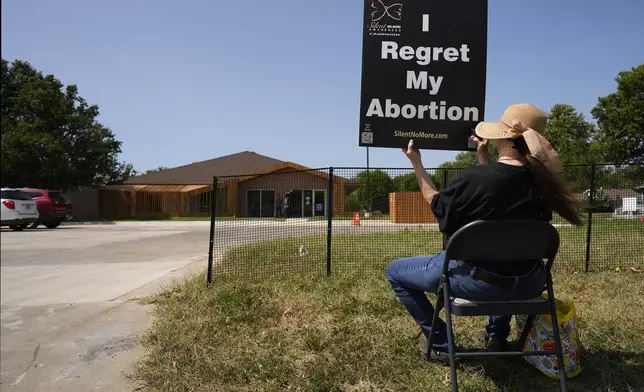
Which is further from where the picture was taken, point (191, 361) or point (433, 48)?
point (433, 48)

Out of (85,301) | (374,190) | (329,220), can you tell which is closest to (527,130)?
(329,220)

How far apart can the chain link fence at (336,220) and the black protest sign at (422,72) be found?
157 cm

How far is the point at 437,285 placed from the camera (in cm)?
272

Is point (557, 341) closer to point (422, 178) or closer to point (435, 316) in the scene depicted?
point (435, 316)

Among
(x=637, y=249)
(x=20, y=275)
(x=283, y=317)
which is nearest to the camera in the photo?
(x=283, y=317)

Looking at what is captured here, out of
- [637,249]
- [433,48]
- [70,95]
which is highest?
[70,95]

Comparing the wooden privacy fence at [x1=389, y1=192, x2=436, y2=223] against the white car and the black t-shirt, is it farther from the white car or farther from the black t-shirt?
the white car

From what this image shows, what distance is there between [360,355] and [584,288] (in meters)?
2.98

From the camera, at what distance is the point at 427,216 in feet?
22.0

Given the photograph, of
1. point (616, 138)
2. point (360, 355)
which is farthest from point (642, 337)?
point (616, 138)

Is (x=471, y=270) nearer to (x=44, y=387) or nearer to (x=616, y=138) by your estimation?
(x=44, y=387)

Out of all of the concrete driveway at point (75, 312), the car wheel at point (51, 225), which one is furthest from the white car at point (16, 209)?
the concrete driveway at point (75, 312)

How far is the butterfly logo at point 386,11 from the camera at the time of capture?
4145 millimetres

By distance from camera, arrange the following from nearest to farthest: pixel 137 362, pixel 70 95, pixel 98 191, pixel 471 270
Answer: pixel 471 270 → pixel 137 362 → pixel 70 95 → pixel 98 191
